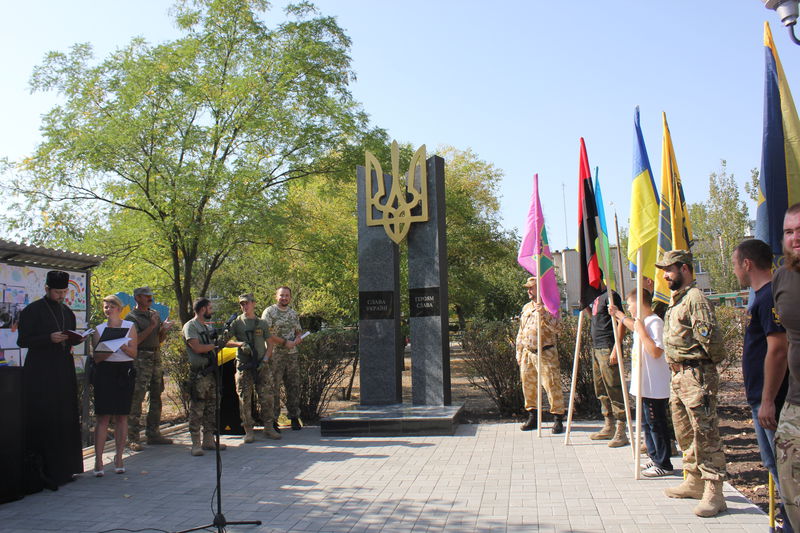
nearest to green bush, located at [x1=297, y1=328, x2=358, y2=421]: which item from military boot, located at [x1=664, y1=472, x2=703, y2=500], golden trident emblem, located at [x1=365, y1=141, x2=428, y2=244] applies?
golden trident emblem, located at [x1=365, y1=141, x2=428, y2=244]

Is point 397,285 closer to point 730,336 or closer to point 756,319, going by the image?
point 730,336

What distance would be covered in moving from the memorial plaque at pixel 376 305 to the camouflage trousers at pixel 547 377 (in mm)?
2619

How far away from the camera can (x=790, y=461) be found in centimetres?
279

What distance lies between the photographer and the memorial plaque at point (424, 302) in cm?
993

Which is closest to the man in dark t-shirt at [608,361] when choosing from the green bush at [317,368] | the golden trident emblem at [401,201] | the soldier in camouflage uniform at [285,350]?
the golden trident emblem at [401,201]

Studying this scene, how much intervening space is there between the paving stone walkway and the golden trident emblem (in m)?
3.79

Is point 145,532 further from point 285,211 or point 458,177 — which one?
point 458,177

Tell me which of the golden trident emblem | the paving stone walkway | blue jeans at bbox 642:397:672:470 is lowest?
the paving stone walkway

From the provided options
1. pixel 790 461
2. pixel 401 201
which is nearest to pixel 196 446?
pixel 401 201

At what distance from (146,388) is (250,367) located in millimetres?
1388

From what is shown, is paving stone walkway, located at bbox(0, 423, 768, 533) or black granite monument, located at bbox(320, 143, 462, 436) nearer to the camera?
paving stone walkway, located at bbox(0, 423, 768, 533)

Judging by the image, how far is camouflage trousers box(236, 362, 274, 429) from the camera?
8305 mm

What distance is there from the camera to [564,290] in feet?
182

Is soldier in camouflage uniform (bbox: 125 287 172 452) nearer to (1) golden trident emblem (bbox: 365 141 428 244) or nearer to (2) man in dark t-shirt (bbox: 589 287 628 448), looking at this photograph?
(1) golden trident emblem (bbox: 365 141 428 244)
